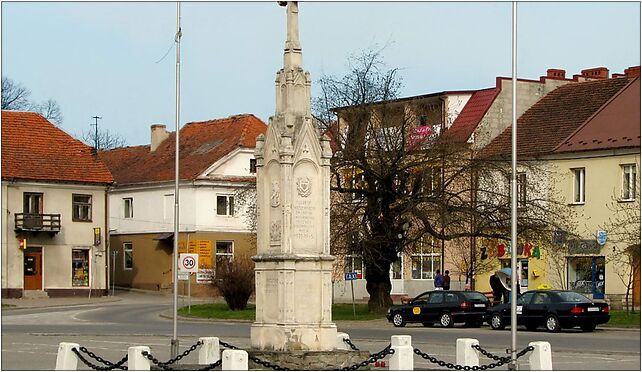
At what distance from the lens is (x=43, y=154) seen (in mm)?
76188

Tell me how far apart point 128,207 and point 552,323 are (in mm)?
48391

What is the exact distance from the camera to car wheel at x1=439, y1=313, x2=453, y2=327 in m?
46.3

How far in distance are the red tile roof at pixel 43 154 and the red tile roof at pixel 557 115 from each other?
79.7 ft

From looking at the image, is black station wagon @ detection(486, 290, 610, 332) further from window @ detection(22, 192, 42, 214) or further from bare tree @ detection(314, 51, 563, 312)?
window @ detection(22, 192, 42, 214)

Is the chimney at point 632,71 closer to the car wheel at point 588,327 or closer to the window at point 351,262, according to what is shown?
the window at point 351,262

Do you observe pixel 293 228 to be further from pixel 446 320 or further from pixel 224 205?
pixel 224 205

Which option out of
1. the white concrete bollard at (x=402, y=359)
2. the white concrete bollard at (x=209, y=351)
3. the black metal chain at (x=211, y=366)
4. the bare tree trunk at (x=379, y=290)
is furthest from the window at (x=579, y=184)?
the black metal chain at (x=211, y=366)

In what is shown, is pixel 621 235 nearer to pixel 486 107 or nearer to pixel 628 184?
pixel 628 184

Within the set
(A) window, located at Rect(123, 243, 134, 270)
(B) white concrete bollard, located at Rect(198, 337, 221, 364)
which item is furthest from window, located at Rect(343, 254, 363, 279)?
(A) window, located at Rect(123, 243, 134, 270)

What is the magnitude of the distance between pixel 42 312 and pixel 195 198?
75.2 ft

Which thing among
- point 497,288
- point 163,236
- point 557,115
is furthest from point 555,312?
point 163,236

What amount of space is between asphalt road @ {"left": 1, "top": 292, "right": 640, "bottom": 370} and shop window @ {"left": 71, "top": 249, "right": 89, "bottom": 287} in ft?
50.1

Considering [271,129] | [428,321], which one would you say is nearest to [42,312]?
[428,321]

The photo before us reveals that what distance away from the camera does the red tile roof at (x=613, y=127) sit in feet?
189
